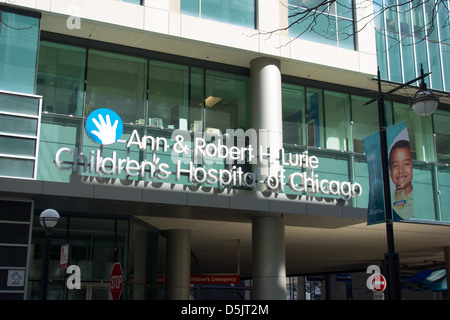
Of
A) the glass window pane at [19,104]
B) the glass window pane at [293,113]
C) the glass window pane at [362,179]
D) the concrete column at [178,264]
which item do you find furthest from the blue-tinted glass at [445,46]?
the glass window pane at [19,104]

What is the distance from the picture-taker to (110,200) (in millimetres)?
18359

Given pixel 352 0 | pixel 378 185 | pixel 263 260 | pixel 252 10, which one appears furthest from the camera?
pixel 352 0

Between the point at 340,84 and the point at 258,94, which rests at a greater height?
the point at 340,84

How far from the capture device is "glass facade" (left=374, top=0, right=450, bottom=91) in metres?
25.2

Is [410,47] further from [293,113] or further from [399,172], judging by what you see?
[399,172]

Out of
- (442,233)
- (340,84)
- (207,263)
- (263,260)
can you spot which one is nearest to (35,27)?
(263,260)

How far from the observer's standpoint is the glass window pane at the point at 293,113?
77.9ft

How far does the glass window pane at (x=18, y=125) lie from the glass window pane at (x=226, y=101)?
6.98 metres

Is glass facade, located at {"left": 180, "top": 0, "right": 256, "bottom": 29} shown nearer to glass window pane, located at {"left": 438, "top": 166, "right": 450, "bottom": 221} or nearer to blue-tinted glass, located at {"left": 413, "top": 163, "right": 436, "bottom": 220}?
blue-tinted glass, located at {"left": 413, "top": 163, "right": 436, "bottom": 220}

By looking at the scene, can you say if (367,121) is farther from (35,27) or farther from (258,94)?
(35,27)

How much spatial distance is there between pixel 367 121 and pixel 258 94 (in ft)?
20.2

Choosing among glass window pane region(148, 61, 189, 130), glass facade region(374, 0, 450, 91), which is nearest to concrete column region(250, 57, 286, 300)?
glass window pane region(148, 61, 189, 130)

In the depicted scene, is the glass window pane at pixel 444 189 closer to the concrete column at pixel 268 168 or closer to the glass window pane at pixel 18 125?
the concrete column at pixel 268 168
